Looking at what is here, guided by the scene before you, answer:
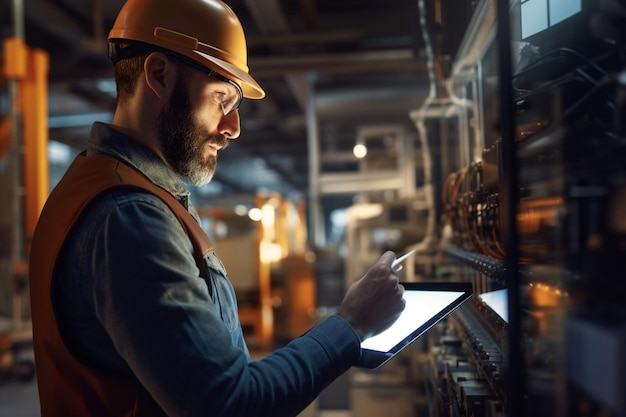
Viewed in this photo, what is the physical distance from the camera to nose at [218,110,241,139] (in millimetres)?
1200

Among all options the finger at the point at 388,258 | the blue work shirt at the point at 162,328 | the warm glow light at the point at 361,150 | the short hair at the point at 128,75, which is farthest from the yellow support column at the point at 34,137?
the finger at the point at 388,258

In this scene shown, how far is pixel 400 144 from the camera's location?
594cm

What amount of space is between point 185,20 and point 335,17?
4.88m

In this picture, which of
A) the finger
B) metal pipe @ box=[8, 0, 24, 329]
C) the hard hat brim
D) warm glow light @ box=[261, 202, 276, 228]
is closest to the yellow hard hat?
the hard hat brim

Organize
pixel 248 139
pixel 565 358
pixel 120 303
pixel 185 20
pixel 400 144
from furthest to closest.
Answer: pixel 248 139
pixel 400 144
pixel 185 20
pixel 120 303
pixel 565 358

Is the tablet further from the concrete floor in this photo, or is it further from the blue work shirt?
the concrete floor

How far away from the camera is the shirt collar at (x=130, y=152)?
108 cm

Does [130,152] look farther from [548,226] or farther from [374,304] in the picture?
[548,226]

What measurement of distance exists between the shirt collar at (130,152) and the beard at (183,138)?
0.12 ft

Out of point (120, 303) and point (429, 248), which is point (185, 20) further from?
point (429, 248)

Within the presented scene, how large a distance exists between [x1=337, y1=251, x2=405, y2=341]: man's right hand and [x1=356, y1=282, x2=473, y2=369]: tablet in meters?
0.04

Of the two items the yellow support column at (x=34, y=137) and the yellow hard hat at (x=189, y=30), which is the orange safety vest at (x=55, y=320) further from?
the yellow support column at (x=34, y=137)

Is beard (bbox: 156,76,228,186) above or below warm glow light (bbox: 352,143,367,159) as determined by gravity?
below

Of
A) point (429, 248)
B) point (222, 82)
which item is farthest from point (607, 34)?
point (429, 248)
